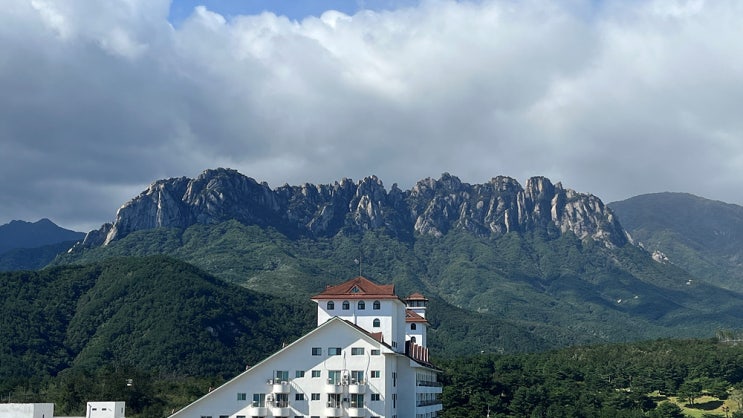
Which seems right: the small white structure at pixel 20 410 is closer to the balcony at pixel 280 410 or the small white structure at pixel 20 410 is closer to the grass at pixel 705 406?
the balcony at pixel 280 410

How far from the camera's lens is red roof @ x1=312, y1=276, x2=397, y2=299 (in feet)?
258

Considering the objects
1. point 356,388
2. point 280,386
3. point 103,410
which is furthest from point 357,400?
point 103,410

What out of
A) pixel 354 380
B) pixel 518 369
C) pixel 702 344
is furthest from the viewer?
pixel 702 344

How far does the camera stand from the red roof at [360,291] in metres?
78.6

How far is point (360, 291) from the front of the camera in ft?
260

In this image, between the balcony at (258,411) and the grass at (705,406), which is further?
the grass at (705,406)

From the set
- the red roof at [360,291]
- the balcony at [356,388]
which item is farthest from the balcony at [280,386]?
the red roof at [360,291]

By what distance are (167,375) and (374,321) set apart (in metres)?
121

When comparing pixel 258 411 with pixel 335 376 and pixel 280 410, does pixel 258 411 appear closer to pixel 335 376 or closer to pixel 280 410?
pixel 280 410

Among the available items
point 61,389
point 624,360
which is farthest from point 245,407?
point 624,360

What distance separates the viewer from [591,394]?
427 ft

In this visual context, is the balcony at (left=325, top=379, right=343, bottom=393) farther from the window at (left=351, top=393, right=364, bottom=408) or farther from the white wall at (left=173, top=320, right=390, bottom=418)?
the window at (left=351, top=393, right=364, bottom=408)

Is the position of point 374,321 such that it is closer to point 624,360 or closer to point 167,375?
point 624,360

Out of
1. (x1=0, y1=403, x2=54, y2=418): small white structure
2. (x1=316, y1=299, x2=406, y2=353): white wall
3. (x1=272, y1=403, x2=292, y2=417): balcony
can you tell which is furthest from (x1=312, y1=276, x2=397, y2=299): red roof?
(x1=0, y1=403, x2=54, y2=418): small white structure
